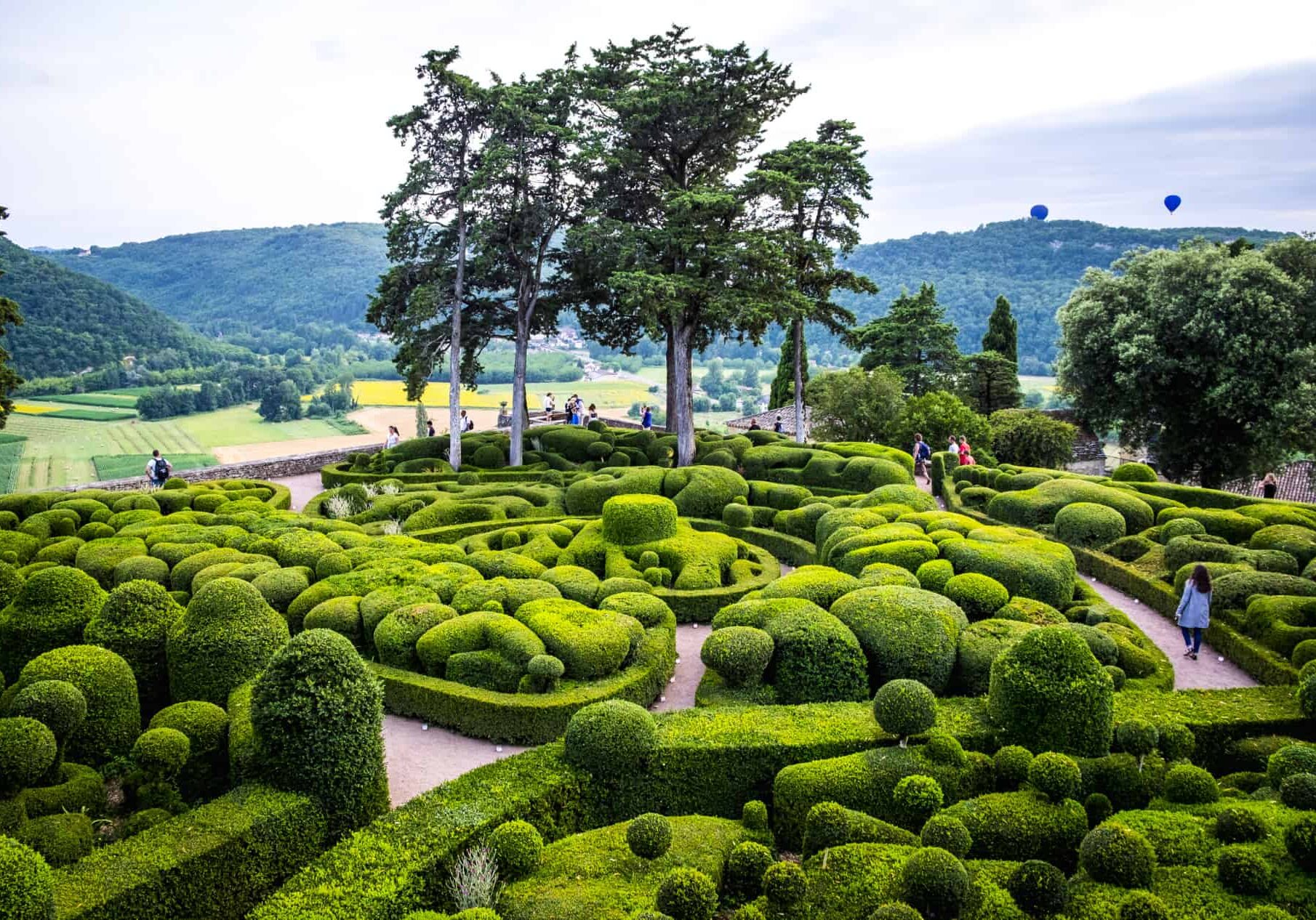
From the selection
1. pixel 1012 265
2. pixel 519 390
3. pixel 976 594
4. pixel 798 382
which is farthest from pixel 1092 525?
pixel 1012 265

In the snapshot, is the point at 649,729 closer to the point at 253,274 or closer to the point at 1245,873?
the point at 1245,873

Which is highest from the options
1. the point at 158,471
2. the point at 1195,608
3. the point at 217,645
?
the point at 158,471

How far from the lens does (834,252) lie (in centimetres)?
3000

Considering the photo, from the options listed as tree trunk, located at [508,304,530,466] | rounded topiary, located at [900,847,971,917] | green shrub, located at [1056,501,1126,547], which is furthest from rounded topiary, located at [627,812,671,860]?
tree trunk, located at [508,304,530,466]

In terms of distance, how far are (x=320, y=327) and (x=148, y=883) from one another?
8462 centimetres

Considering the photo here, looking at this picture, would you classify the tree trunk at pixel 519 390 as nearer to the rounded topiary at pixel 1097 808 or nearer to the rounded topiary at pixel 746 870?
the rounded topiary at pixel 746 870

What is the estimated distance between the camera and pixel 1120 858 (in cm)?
700

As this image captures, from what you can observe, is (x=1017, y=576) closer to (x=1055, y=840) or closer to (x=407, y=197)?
(x=1055, y=840)

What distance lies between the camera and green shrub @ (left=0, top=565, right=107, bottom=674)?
10422 millimetres

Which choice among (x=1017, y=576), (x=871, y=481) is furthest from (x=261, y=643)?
(x=871, y=481)

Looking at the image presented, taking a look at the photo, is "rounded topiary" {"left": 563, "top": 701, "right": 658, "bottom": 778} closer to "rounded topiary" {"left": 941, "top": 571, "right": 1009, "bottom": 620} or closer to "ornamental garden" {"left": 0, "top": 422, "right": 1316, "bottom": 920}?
"ornamental garden" {"left": 0, "top": 422, "right": 1316, "bottom": 920}

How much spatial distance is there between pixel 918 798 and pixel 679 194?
22.0 metres

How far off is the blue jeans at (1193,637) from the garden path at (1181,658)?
0.20 metres

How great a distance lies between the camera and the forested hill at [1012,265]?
257 ft
